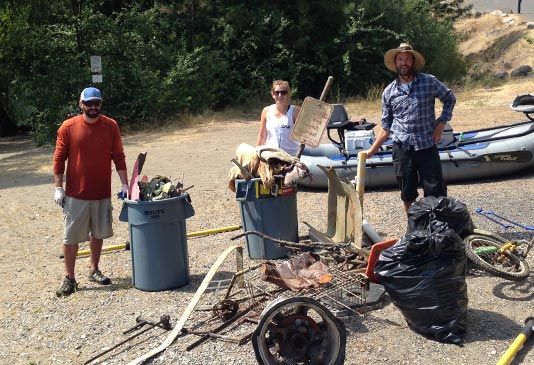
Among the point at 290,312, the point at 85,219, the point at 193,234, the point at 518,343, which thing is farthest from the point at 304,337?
the point at 193,234

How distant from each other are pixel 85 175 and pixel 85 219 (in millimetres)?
388

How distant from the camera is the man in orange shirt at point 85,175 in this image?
5.75m

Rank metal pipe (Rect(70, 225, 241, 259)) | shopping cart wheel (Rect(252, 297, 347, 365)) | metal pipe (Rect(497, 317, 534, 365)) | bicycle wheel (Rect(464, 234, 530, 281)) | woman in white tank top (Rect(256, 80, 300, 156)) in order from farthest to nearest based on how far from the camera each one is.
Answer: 1. metal pipe (Rect(70, 225, 241, 259))
2. woman in white tank top (Rect(256, 80, 300, 156))
3. bicycle wheel (Rect(464, 234, 530, 281))
4. shopping cart wheel (Rect(252, 297, 347, 365))
5. metal pipe (Rect(497, 317, 534, 365))

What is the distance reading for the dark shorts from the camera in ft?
19.1

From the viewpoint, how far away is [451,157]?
A: 938 centimetres

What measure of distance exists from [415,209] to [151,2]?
1950 cm

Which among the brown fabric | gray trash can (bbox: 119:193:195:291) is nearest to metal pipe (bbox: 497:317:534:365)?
the brown fabric

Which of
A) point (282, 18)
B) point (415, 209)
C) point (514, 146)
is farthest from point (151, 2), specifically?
point (415, 209)

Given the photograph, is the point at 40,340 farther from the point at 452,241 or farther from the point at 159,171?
the point at 159,171

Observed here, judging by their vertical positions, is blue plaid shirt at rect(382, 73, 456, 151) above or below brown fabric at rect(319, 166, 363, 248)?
above

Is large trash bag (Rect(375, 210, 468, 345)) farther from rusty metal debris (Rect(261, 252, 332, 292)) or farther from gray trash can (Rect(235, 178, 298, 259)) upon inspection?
gray trash can (Rect(235, 178, 298, 259))

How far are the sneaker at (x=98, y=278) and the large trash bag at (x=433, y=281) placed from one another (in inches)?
108

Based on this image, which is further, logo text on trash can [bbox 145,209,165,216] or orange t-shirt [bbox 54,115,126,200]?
orange t-shirt [bbox 54,115,126,200]

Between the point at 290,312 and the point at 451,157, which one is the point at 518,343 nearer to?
the point at 290,312
